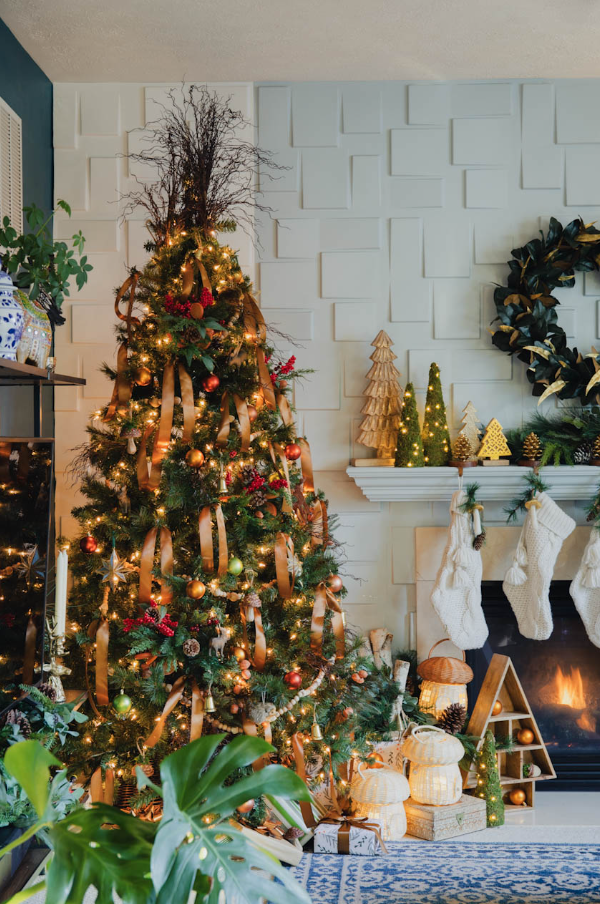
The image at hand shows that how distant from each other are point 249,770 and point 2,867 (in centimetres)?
71

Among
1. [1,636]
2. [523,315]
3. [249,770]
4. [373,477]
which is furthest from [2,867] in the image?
[523,315]

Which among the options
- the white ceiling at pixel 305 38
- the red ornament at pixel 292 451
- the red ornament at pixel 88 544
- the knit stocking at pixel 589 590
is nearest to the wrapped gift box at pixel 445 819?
the knit stocking at pixel 589 590

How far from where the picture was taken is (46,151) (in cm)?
254

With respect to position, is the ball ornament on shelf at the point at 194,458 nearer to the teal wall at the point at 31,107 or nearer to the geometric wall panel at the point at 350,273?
the geometric wall panel at the point at 350,273

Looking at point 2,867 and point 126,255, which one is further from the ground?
point 126,255

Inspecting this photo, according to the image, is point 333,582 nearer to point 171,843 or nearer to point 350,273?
point 350,273

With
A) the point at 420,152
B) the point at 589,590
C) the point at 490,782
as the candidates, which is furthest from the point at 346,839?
the point at 420,152

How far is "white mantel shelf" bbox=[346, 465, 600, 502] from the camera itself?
8.18 ft

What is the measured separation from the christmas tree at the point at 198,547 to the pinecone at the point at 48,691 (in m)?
0.17

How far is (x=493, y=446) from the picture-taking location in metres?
2.52

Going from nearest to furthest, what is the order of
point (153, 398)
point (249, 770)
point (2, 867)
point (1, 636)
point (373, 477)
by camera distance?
point (2, 867), point (1, 636), point (249, 770), point (153, 398), point (373, 477)

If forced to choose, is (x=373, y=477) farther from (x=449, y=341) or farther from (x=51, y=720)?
(x=51, y=720)

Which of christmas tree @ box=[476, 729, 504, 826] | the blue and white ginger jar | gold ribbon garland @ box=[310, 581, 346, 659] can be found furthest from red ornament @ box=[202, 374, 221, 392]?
christmas tree @ box=[476, 729, 504, 826]

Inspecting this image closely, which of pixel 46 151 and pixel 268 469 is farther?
pixel 46 151
